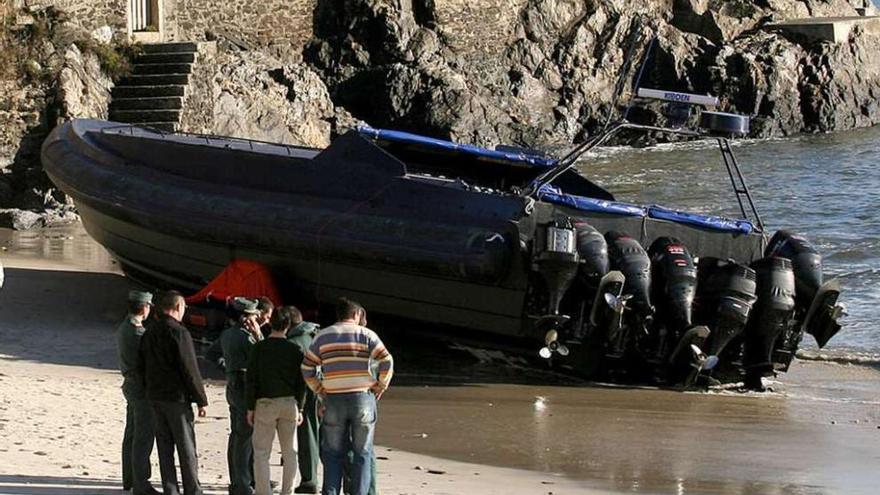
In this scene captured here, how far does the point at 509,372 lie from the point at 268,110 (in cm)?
1083

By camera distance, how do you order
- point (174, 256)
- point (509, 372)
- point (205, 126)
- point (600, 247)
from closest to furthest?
point (600, 247) → point (509, 372) → point (174, 256) → point (205, 126)

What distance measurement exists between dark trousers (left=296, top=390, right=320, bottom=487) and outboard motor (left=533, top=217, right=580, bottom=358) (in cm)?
324

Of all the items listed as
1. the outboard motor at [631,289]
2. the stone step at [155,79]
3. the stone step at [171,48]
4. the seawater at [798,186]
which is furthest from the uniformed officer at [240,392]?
the stone step at [171,48]

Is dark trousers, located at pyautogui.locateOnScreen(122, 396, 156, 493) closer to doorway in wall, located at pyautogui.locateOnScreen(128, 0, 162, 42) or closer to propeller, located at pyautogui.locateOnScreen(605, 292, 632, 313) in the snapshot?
propeller, located at pyautogui.locateOnScreen(605, 292, 632, 313)

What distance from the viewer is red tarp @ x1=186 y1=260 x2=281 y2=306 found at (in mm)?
12352

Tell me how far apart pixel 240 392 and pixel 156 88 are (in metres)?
13.3

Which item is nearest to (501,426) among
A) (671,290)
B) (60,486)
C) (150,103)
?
(671,290)

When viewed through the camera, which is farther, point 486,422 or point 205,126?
point 205,126

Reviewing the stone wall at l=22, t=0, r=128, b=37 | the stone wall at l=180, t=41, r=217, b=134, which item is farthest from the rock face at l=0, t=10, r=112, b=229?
the stone wall at l=180, t=41, r=217, b=134

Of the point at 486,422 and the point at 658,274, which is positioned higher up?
the point at 658,274

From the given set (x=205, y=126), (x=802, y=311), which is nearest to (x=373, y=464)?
(x=802, y=311)

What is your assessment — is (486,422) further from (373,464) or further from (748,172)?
(748,172)

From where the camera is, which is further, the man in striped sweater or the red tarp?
the red tarp

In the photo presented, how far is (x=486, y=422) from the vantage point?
1062 cm
